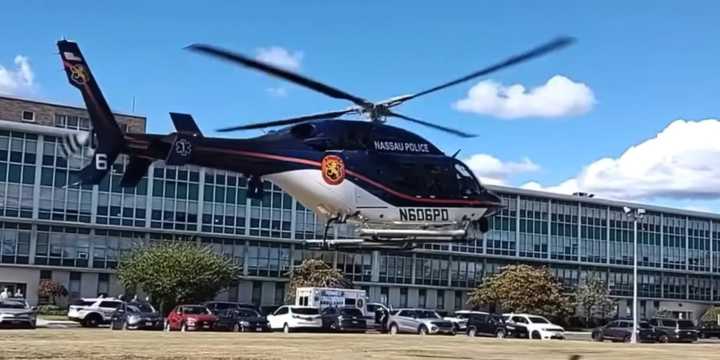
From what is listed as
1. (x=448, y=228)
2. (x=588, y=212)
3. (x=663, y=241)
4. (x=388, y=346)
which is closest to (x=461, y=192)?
(x=448, y=228)

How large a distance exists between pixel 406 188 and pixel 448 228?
192cm

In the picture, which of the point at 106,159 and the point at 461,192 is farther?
the point at 461,192

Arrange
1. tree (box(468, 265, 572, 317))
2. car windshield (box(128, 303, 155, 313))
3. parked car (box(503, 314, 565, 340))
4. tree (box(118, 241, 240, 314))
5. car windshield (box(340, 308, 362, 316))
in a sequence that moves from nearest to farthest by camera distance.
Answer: car windshield (box(128, 303, 155, 313)) < car windshield (box(340, 308, 362, 316)) < parked car (box(503, 314, 565, 340)) < tree (box(118, 241, 240, 314)) < tree (box(468, 265, 572, 317))

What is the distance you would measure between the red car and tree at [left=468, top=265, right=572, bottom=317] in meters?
38.9

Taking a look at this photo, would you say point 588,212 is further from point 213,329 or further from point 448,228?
point 448,228

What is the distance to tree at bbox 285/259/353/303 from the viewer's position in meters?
78.8

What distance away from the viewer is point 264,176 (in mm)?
29422

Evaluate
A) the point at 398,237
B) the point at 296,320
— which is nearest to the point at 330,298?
the point at 296,320

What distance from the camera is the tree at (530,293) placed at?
8412 centimetres

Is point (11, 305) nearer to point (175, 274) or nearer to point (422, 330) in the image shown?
point (422, 330)

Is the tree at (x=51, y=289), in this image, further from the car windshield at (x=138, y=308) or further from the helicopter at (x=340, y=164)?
the helicopter at (x=340, y=164)

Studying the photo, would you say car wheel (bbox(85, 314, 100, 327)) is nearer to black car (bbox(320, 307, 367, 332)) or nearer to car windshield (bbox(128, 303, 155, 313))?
car windshield (bbox(128, 303, 155, 313))

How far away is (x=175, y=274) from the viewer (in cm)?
7044

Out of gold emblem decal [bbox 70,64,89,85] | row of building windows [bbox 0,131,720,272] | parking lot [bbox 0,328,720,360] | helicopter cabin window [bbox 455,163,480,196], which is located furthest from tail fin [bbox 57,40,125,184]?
row of building windows [bbox 0,131,720,272]
